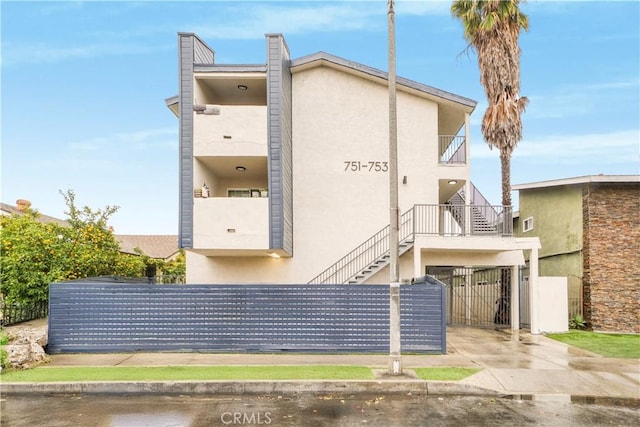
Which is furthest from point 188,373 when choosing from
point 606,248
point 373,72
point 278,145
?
point 606,248

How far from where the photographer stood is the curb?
8547 mm

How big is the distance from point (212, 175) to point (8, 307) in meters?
8.54

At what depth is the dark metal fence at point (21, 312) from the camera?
54.7 feet

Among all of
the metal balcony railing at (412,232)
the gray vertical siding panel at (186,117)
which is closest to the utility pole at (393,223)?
the metal balcony railing at (412,232)

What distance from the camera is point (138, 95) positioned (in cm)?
2444

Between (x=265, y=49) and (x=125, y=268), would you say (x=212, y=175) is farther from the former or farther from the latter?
(x=125, y=268)

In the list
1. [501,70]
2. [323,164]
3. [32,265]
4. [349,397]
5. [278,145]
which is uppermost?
[501,70]

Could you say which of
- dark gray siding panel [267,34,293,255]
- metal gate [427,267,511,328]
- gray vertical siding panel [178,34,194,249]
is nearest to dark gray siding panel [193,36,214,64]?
gray vertical siding panel [178,34,194,249]

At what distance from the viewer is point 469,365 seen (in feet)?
33.9

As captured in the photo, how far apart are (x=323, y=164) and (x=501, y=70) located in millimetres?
8379

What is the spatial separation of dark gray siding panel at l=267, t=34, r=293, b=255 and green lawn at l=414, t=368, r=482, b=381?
21.6 ft

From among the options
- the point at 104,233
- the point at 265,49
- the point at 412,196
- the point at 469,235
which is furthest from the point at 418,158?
the point at 104,233

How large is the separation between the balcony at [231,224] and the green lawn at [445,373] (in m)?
6.85

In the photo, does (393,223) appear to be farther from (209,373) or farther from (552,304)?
(552,304)
